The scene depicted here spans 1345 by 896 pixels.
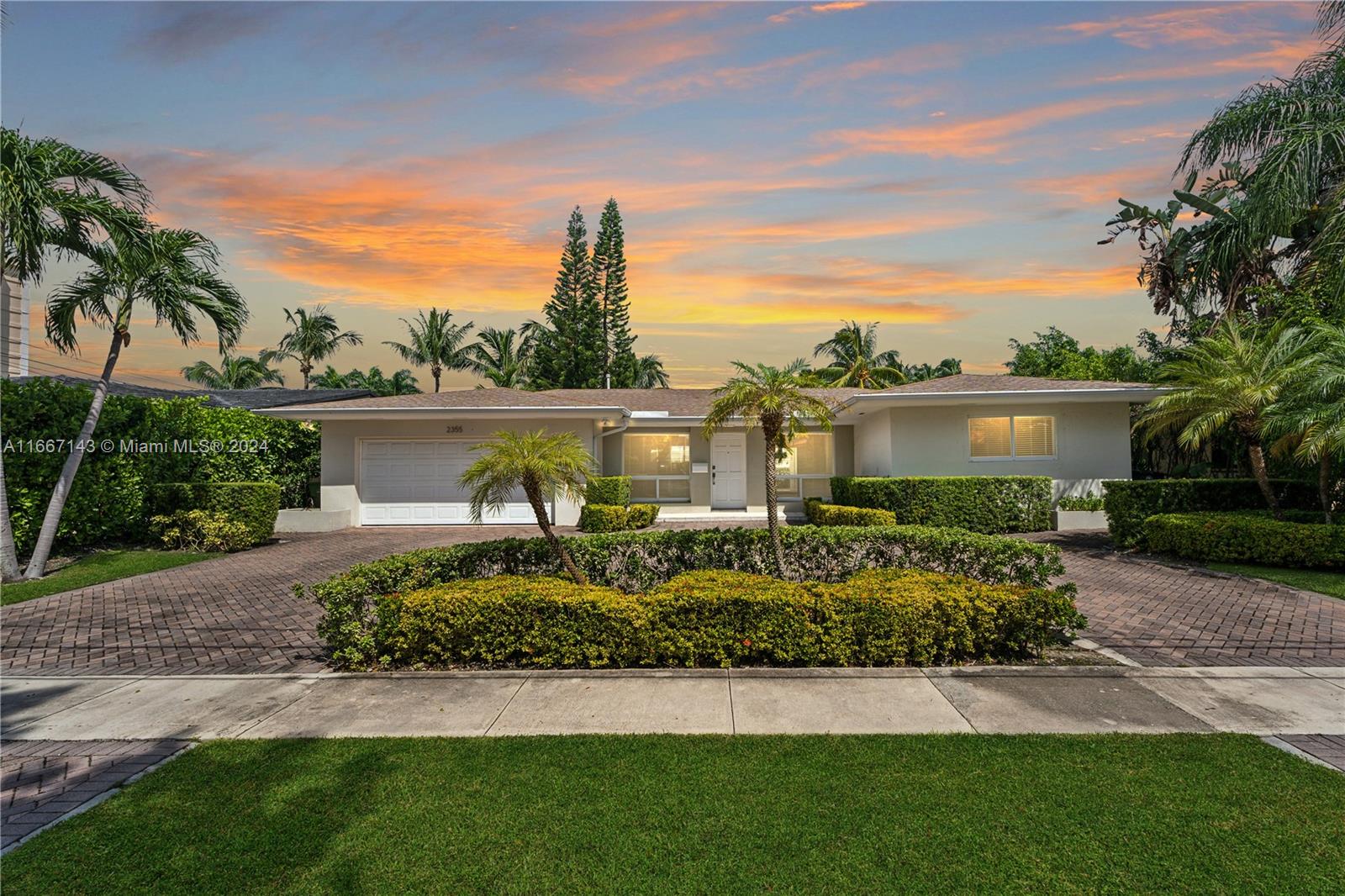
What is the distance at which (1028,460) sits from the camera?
613 inches

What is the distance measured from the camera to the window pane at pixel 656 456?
1952cm

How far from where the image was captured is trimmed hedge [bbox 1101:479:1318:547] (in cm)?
1188

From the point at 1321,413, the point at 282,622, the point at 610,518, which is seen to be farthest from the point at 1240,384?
the point at 282,622

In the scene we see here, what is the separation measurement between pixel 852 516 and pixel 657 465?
7.41 meters

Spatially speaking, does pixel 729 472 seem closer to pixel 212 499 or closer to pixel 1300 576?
pixel 1300 576

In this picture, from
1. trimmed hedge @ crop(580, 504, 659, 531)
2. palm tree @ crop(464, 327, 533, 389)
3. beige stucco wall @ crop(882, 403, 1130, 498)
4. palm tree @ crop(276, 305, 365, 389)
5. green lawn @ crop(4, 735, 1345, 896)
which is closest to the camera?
green lawn @ crop(4, 735, 1345, 896)

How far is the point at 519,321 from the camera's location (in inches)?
1528

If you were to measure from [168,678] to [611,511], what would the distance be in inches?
381

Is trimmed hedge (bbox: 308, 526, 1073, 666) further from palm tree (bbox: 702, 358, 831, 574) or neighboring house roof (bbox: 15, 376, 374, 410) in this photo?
neighboring house roof (bbox: 15, 376, 374, 410)

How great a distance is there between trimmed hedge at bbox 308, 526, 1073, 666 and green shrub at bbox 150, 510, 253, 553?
7431 mm

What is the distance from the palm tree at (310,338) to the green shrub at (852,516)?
35.1 m

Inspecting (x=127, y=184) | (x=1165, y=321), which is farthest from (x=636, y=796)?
(x=1165, y=321)

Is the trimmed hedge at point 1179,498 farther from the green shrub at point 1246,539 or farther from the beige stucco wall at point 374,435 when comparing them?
the beige stucco wall at point 374,435

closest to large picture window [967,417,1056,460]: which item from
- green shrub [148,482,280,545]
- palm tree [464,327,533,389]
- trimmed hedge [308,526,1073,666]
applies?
trimmed hedge [308,526,1073,666]
